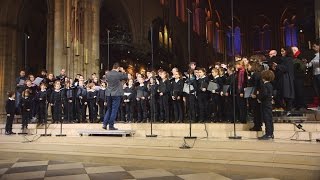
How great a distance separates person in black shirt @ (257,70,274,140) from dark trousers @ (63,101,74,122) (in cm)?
642

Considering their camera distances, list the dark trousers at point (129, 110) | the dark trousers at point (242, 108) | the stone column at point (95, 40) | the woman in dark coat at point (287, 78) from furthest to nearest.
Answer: the stone column at point (95, 40) → the dark trousers at point (129, 110) → the dark trousers at point (242, 108) → the woman in dark coat at point (287, 78)

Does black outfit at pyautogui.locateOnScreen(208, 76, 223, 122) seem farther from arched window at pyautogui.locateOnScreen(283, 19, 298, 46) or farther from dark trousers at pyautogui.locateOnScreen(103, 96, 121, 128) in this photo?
arched window at pyautogui.locateOnScreen(283, 19, 298, 46)

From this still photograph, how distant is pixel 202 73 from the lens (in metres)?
8.91

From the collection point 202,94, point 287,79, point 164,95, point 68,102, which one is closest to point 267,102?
point 287,79

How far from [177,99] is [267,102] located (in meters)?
3.16

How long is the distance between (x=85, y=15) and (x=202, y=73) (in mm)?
9291

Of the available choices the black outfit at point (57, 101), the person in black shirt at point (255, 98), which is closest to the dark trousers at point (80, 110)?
the black outfit at point (57, 101)

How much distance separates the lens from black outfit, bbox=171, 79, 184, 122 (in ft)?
30.3

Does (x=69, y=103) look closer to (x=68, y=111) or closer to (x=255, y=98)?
(x=68, y=111)

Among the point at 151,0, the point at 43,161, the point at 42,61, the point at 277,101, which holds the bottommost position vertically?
the point at 43,161

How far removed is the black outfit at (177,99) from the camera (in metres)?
9.23

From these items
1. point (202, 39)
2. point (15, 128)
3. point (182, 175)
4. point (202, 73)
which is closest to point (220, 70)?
point (202, 73)

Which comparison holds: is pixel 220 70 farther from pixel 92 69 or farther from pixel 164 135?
pixel 92 69

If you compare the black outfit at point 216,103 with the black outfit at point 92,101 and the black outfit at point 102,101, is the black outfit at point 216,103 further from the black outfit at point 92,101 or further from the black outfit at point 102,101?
the black outfit at point 92,101
